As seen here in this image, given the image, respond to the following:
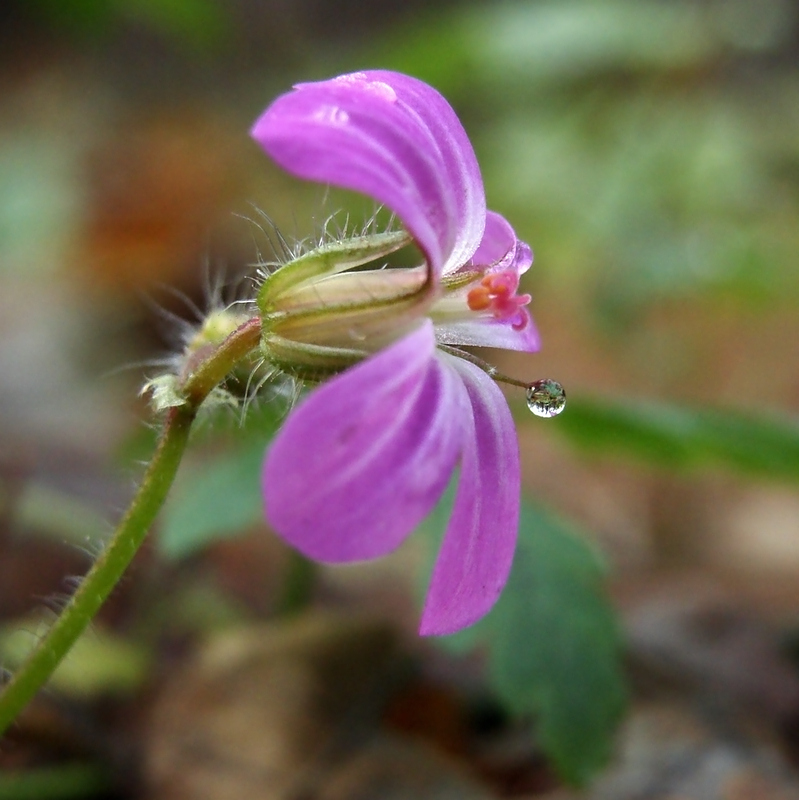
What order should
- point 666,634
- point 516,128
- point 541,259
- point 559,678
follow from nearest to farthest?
point 559,678 < point 666,634 < point 541,259 < point 516,128

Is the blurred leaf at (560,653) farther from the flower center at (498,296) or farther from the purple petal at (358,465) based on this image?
the purple petal at (358,465)

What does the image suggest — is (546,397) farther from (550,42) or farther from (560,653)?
(550,42)

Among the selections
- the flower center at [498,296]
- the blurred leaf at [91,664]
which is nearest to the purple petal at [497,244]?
the flower center at [498,296]

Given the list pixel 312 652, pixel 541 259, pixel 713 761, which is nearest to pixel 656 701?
pixel 713 761

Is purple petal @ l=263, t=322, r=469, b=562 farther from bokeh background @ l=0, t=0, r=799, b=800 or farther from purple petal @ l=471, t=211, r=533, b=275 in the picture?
bokeh background @ l=0, t=0, r=799, b=800

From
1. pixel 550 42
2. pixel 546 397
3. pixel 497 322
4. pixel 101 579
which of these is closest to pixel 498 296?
pixel 497 322

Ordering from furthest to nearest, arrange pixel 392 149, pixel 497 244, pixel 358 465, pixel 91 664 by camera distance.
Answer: pixel 91 664
pixel 497 244
pixel 392 149
pixel 358 465

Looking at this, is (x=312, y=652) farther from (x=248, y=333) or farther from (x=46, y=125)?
(x=46, y=125)
